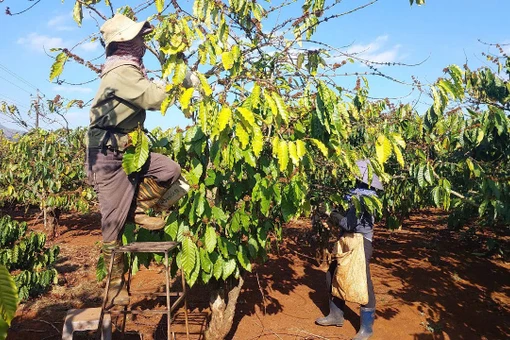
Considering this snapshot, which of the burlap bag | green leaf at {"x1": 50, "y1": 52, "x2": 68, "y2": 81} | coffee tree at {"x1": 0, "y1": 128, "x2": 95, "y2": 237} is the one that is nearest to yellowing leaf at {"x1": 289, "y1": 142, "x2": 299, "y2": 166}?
green leaf at {"x1": 50, "y1": 52, "x2": 68, "y2": 81}

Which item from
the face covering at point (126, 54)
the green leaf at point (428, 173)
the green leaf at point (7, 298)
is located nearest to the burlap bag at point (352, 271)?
the green leaf at point (428, 173)

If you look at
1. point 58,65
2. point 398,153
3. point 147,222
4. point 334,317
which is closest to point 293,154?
point 398,153

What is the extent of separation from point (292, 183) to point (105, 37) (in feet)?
4.76

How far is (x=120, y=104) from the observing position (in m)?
2.36

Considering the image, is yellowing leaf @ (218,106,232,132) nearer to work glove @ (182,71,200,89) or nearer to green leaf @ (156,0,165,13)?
work glove @ (182,71,200,89)

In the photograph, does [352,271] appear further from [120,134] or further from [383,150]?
[120,134]

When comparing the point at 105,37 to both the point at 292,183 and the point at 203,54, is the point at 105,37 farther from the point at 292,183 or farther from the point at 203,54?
the point at 292,183

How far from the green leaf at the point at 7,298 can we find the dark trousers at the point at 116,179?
5.38 ft

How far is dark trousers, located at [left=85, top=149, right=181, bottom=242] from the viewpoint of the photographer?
2.46m

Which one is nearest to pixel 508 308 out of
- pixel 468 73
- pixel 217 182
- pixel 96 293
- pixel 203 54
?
pixel 468 73

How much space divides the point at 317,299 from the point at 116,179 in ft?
10.7

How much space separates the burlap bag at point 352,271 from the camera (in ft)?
12.0

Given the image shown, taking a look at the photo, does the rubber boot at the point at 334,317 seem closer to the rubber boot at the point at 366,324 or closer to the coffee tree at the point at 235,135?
the rubber boot at the point at 366,324

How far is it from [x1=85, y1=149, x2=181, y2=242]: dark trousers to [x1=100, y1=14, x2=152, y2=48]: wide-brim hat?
69cm
